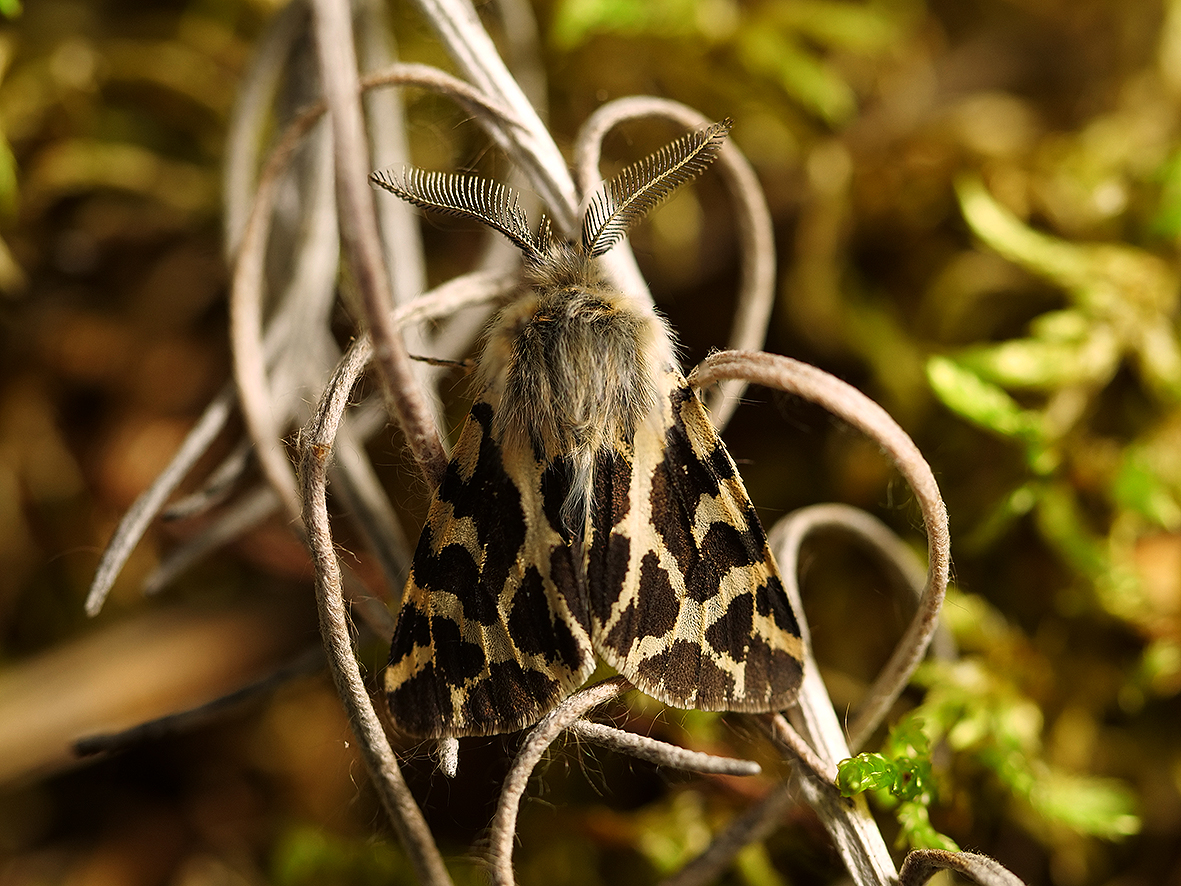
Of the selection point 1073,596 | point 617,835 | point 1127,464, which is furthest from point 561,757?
point 1127,464

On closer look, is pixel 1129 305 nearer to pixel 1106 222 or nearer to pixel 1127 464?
pixel 1106 222

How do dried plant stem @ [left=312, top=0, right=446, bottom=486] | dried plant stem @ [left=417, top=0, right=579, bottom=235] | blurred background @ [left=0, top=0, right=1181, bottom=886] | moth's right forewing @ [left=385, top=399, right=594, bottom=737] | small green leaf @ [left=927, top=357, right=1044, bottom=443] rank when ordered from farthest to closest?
blurred background @ [left=0, top=0, right=1181, bottom=886]
small green leaf @ [left=927, top=357, right=1044, bottom=443]
dried plant stem @ [left=417, top=0, right=579, bottom=235]
moth's right forewing @ [left=385, top=399, right=594, bottom=737]
dried plant stem @ [left=312, top=0, right=446, bottom=486]

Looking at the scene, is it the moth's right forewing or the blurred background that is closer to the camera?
the moth's right forewing

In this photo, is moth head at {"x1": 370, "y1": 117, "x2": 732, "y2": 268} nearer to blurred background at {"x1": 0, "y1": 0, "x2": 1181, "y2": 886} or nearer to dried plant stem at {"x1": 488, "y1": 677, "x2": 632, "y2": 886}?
blurred background at {"x1": 0, "y1": 0, "x2": 1181, "y2": 886}

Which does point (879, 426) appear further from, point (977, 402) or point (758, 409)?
point (758, 409)

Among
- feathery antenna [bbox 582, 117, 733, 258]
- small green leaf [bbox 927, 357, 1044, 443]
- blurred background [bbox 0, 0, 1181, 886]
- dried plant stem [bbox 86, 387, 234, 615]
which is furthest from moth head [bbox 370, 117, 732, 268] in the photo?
small green leaf [bbox 927, 357, 1044, 443]

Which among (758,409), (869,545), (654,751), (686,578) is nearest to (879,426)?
(686,578)

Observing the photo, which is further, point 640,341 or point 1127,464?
point 1127,464
